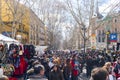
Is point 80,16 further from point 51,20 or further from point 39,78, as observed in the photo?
point 39,78

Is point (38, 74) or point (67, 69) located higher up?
point (38, 74)

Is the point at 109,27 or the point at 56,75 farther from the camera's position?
the point at 109,27

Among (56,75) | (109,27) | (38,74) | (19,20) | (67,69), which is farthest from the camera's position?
(109,27)

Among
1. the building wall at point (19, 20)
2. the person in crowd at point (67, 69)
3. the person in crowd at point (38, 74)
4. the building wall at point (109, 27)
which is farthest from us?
the building wall at point (109, 27)

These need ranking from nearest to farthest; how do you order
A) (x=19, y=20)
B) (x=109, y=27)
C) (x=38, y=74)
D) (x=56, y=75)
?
(x=38, y=74)
(x=56, y=75)
(x=19, y=20)
(x=109, y=27)

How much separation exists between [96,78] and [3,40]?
45.7 feet

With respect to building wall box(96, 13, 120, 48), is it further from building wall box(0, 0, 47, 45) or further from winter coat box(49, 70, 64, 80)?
winter coat box(49, 70, 64, 80)

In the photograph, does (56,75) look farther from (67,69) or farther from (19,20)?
(19,20)

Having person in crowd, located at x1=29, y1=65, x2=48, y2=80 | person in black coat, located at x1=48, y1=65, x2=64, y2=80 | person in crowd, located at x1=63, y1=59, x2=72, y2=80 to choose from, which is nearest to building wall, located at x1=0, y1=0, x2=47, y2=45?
person in crowd, located at x1=63, y1=59, x2=72, y2=80

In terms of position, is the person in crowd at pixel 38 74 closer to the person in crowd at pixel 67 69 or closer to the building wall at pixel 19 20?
the person in crowd at pixel 67 69

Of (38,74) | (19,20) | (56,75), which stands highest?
(19,20)

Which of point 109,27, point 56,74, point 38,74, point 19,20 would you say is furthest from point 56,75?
point 109,27

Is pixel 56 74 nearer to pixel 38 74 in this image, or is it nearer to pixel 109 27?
pixel 38 74

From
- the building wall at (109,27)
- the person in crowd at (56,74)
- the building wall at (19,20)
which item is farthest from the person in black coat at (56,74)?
the building wall at (19,20)
